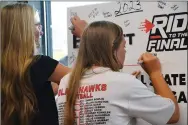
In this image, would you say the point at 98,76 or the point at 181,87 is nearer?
the point at 98,76

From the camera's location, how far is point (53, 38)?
1456mm

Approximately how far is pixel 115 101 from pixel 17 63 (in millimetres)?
363

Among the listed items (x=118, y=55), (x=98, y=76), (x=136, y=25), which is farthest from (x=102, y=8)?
(x=98, y=76)

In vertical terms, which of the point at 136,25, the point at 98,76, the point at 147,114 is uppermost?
the point at 136,25

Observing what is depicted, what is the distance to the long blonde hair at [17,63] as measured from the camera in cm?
91

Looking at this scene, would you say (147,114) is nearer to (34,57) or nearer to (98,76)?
(98,76)

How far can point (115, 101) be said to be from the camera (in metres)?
0.79

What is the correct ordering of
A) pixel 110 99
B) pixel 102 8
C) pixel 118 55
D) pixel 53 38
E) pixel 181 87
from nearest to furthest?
pixel 110 99 → pixel 118 55 → pixel 181 87 → pixel 102 8 → pixel 53 38

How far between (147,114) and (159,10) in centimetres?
43
